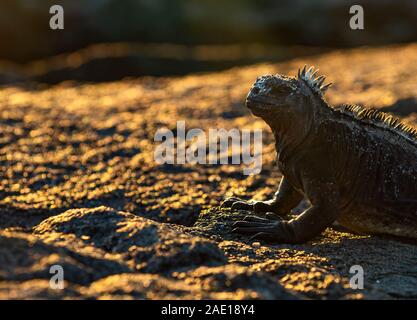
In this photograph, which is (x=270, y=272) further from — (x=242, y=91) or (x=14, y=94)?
(x=14, y=94)

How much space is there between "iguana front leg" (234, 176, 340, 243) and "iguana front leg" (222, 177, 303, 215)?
44 centimetres

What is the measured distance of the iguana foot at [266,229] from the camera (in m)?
4.92

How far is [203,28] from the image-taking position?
21.1 m

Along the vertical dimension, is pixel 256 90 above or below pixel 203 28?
below

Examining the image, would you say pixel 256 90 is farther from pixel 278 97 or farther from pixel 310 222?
pixel 310 222

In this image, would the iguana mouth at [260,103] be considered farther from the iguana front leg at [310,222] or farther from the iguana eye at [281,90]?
the iguana front leg at [310,222]

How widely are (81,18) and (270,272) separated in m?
16.9

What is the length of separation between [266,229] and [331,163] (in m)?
0.64

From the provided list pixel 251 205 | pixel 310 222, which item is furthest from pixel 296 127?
pixel 251 205

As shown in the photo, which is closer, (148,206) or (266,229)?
(266,229)

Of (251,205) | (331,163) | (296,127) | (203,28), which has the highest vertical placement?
(203,28)

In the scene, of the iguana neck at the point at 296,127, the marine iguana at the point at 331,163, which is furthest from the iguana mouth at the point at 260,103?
the iguana neck at the point at 296,127

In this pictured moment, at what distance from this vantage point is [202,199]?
6.27m
